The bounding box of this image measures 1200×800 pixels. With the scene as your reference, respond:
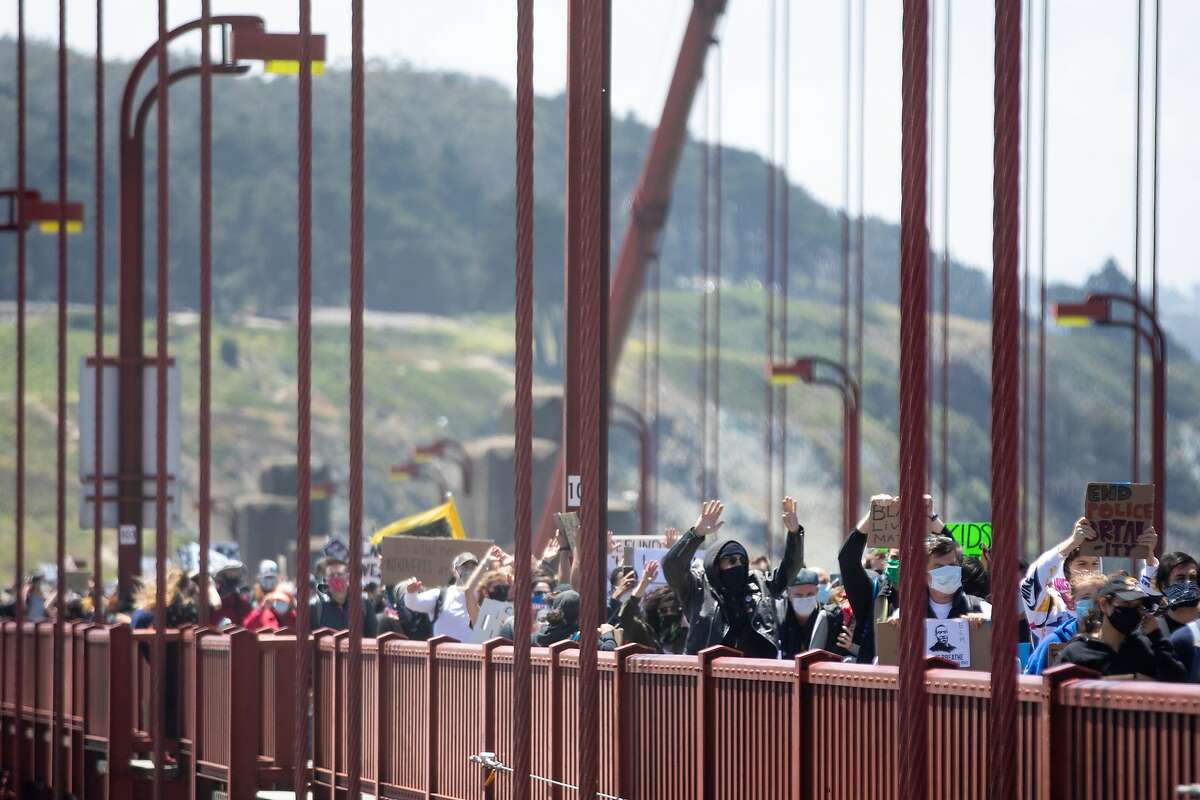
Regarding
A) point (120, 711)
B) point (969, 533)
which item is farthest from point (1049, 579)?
point (120, 711)

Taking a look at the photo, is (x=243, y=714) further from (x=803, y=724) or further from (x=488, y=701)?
(x=803, y=724)

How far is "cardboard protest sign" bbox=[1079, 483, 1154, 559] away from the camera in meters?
12.1

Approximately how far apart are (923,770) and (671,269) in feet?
618

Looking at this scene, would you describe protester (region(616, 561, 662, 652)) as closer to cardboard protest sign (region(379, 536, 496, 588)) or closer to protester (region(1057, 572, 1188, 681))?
protester (region(1057, 572, 1188, 681))

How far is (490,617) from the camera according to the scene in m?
15.0

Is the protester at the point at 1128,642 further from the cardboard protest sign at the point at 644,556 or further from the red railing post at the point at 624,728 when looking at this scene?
the cardboard protest sign at the point at 644,556

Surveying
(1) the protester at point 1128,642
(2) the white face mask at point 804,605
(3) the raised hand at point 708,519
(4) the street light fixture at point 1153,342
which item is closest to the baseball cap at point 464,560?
(3) the raised hand at point 708,519

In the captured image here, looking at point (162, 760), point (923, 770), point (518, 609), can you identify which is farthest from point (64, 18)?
point (923, 770)

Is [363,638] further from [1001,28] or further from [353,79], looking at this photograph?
[1001,28]

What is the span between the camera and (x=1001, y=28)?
330 inches

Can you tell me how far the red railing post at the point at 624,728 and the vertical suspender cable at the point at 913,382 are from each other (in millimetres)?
2952

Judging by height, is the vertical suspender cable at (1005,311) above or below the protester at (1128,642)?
above

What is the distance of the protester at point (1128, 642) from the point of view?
28.0 ft

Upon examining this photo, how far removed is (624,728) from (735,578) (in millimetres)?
1035
